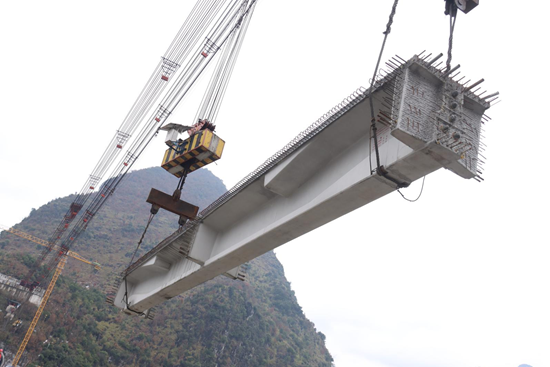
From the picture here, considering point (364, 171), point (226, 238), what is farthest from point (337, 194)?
point (226, 238)

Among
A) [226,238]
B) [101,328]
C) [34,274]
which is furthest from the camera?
[34,274]

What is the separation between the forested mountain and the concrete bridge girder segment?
1636 inches

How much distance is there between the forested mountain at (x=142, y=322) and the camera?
184 feet

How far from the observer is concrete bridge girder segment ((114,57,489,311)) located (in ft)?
28.8

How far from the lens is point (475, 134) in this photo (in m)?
9.20

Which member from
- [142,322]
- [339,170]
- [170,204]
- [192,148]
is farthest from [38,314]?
[339,170]

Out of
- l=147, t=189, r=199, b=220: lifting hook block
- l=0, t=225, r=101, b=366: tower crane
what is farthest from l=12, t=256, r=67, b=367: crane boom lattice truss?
l=147, t=189, r=199, b=220: lifting hook block

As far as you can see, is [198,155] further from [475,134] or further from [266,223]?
[475,134]

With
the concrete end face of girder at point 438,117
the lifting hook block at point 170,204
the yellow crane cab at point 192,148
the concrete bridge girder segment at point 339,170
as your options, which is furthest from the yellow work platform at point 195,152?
the concrete end face of girder at point 438,117

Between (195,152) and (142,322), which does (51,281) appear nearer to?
(142,322)

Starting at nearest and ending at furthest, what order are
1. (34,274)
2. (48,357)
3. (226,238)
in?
(226,238)
(48,357)
(34,274)

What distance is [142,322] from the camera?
229 feet

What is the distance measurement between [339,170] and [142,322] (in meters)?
66.9

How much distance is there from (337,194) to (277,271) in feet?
394
